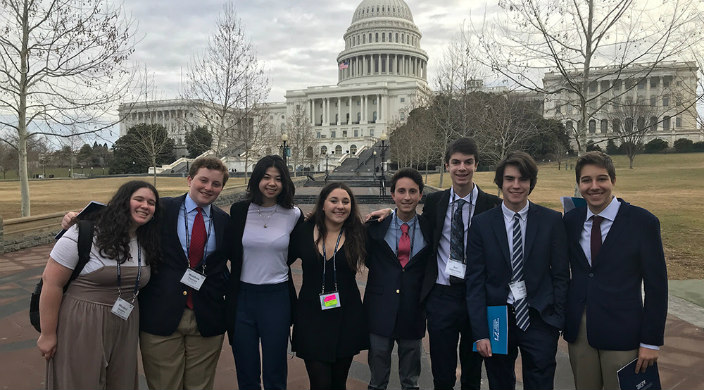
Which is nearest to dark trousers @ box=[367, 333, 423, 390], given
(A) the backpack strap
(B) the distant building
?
(A) the backpack strap

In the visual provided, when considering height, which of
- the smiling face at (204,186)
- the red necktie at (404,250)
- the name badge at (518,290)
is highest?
the smiling face at (204,186)

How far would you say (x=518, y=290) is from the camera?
3016 mm

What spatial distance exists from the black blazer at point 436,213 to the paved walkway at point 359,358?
1.31m

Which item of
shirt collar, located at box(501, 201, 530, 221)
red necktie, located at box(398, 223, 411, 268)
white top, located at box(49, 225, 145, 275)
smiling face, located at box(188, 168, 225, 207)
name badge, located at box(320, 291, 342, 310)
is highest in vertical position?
smiling face, located at box(188, 168, 225, 207)

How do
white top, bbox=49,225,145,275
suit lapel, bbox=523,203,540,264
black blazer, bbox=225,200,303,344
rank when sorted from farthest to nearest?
black blazer, bbox=225,200,303,344 < suit lapel, bbox=523,203,540,264 < white top, bbox=49,225,145,275

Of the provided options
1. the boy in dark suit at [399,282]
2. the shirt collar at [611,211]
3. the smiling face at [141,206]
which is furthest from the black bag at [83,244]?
the shirt collar at [611,211]

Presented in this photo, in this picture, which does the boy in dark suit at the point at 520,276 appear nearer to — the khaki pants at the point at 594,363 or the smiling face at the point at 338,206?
the khaki pants at the point at 594,363

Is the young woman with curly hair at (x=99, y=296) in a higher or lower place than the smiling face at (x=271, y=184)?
lower

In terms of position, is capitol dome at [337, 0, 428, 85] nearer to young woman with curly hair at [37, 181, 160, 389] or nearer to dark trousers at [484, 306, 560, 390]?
dark trousers at [484, 306, 560, 390]

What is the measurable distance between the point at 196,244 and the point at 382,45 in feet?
346

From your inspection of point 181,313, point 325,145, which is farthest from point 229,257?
point 325,145

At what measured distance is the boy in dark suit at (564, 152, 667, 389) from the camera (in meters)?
2.78

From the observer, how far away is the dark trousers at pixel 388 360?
3.39 m

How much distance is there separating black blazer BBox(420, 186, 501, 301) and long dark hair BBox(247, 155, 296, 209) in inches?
44.1
